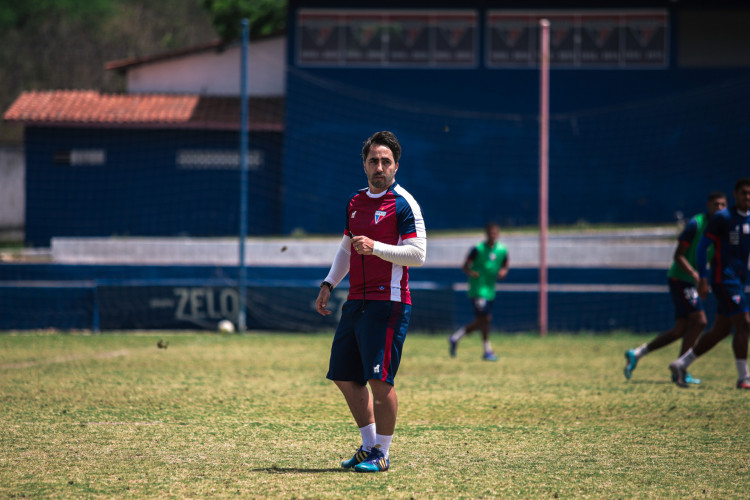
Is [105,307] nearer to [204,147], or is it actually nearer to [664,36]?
[204,147]

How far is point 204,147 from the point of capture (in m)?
29.5

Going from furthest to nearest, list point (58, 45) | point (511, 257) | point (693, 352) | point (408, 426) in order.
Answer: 1. point (58, 45)
2. point (511, 257)
3. point (693, 352)
4. point (408, 426)

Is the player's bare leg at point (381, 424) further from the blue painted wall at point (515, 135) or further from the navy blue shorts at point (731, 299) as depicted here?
the blue painted wall at point (515, 135)

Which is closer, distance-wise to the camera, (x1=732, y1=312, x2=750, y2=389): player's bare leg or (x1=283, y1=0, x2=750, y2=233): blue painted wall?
(x1=732, y1=312, x2=750, y2=389): player's bare leg

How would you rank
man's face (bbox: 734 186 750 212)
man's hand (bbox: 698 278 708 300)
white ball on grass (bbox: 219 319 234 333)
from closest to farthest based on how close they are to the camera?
man's hand (bbox: 698 278 708 300) → man's face (bbox: 734 186 750 212) → white ball on grass (bbox: 219 319 234 333)

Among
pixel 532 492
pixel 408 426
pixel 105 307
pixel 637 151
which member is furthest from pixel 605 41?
pixel 532 492

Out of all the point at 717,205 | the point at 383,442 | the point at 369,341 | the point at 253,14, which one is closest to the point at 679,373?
the point at 717,205

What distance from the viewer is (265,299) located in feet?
54.7

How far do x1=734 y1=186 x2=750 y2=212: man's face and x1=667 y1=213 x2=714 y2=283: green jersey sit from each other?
419mm

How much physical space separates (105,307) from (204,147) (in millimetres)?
13918

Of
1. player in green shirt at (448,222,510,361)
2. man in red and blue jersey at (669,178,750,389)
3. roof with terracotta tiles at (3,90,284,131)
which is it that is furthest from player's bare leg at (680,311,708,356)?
roof with terracotta tiles at (3,90,284,131)

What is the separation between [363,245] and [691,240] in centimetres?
582

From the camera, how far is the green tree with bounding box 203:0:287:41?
38.7 metres

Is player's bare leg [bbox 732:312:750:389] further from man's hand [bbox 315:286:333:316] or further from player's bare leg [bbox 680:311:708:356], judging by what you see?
man's hand [bbox 315:286:333:316]
